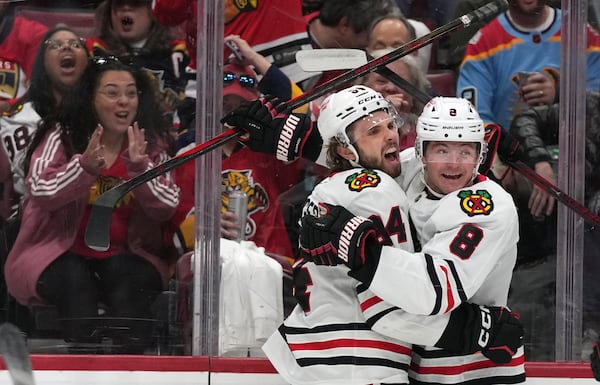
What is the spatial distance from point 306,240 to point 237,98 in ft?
1.95

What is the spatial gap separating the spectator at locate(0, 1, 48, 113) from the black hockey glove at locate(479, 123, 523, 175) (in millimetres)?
1115

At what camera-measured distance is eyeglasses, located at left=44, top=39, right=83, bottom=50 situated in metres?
2.72

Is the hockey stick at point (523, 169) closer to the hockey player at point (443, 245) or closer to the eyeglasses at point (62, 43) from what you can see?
the hockey player at point (443, 245)

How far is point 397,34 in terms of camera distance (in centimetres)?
267

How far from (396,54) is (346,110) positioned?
29 cm

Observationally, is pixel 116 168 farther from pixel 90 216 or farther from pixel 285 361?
pixel 285 361

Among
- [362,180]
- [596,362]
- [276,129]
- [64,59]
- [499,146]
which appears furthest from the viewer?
[64,59]

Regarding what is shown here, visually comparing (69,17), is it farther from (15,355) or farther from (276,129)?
(15,355)

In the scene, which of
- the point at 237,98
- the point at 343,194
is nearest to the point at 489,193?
the point at 343,194

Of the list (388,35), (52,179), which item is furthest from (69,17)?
(388,35)

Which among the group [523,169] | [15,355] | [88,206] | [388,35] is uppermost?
[388,35]

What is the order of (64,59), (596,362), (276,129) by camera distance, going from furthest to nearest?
(64,59)
(276,129)
(596,362)

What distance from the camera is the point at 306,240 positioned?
7.37ft

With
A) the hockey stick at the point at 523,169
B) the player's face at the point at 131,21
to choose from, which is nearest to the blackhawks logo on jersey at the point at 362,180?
the hockey stick at the point at 523,169
